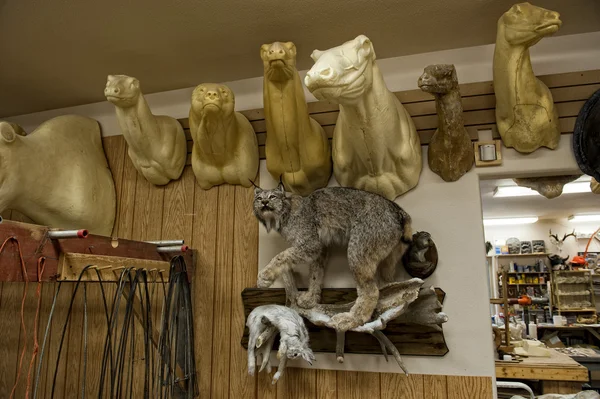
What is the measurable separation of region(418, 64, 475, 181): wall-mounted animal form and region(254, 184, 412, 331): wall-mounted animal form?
335 mm

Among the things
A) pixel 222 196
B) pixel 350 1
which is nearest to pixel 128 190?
pixel 222 196

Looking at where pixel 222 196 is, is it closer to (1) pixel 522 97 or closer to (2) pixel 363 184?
(2) pixel 363 184

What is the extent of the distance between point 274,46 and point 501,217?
673 cm

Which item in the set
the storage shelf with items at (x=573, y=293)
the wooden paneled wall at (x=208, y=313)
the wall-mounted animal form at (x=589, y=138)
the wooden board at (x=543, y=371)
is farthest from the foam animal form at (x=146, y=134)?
the storage shelf with items at (x=573, y=293)

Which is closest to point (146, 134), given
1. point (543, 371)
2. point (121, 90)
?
point (121, 90)

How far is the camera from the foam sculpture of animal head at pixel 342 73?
156 cm

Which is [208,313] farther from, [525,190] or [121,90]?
[525,190]

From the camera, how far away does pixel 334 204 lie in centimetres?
196

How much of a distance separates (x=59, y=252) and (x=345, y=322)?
1.10 m

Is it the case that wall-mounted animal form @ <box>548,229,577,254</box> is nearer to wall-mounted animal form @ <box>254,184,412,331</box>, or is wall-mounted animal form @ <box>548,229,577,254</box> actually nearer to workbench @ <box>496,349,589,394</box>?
workbench @ <box>496,349,589,394</box>

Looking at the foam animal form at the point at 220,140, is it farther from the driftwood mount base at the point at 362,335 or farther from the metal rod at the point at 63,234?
the metal rod at the point at 63,234

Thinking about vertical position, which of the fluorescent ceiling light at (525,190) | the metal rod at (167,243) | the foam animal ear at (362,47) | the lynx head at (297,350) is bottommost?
the lynx head at (297,350)

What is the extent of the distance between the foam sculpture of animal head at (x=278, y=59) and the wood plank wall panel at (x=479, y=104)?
497 mm

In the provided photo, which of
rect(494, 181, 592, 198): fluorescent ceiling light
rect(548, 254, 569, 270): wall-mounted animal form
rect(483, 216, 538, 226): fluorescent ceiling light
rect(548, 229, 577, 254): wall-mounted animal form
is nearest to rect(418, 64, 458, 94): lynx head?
rect(494, 181, 592, 198): fluorescent ceiling light
